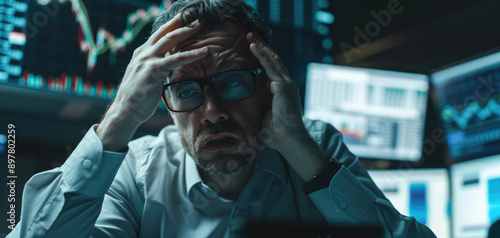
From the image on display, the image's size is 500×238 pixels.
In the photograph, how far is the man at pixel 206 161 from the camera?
0.96 metres

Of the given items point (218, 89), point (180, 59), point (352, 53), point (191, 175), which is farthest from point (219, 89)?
point (352, 53)

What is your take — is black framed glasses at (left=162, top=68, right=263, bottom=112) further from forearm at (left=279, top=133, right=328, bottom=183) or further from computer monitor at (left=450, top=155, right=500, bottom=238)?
computer monitor at (left=450, top=155, right=500, bottom=238)

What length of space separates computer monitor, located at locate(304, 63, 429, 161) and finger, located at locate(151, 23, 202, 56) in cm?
114

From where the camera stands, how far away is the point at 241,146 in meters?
1.06

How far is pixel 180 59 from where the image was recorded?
3.32 feet

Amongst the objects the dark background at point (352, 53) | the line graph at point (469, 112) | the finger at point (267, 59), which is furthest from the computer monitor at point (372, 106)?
the finger at point (267, 59)

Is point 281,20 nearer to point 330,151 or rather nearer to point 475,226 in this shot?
point 330,151

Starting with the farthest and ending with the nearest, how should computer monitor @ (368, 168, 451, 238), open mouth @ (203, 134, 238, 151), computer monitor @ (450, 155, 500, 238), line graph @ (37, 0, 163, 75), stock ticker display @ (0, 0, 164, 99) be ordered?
computer monitor @ (368, 168, 451, 238), computer monitor @ (450, 155, 500, 238), line graph @ (37, 0, 163, 75), stock ticker display @ (0, 0, 164, 99), open mouth @ (203, 134, 238, 151)

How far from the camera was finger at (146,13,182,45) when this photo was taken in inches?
42.9

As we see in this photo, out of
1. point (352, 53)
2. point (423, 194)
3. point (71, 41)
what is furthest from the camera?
point (352, 53)

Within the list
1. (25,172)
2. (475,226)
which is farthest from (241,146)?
(475,226)

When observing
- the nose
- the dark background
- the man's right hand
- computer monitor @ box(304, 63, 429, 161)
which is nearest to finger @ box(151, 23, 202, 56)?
the man's right hand

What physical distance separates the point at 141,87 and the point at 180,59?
100 mm

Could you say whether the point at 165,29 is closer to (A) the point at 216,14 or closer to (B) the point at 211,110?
(A) the point at 216,14
